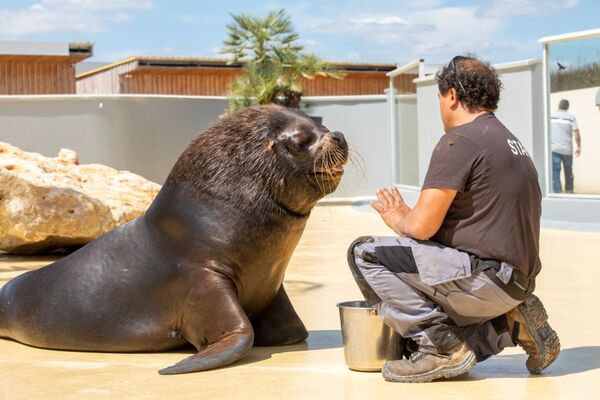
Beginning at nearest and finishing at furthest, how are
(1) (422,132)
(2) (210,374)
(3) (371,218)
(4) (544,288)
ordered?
(2) (210,374)
(4) (544,288)
(3) (371,218)
(1) (422,132)

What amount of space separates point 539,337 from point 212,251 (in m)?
1.72

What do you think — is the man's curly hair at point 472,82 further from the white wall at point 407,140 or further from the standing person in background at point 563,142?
the white wall at point 407,140

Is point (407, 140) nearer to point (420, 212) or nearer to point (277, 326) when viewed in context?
point (277, 326)

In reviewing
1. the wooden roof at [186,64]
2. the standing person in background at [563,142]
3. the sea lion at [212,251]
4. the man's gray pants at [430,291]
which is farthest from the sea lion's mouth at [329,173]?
the wooden roof at [186,64]

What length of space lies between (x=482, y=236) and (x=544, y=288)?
3.52 metres

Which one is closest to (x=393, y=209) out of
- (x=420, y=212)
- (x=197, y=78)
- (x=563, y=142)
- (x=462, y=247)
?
(x=420, y=212)

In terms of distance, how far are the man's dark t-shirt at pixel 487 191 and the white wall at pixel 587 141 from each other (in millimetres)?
9495

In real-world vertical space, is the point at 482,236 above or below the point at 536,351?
above

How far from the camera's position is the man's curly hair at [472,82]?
4.38 m

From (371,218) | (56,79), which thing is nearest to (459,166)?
(371,218)

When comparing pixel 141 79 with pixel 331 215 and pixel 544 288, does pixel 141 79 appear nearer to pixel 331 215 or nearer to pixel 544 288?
pixel 331 215

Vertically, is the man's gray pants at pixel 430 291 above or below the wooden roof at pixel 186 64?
below

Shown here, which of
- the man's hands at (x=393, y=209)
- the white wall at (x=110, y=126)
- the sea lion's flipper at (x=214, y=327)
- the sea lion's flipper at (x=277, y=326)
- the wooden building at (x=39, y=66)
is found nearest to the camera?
the man's hands at (x=393, y=209)

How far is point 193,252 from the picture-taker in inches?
202
